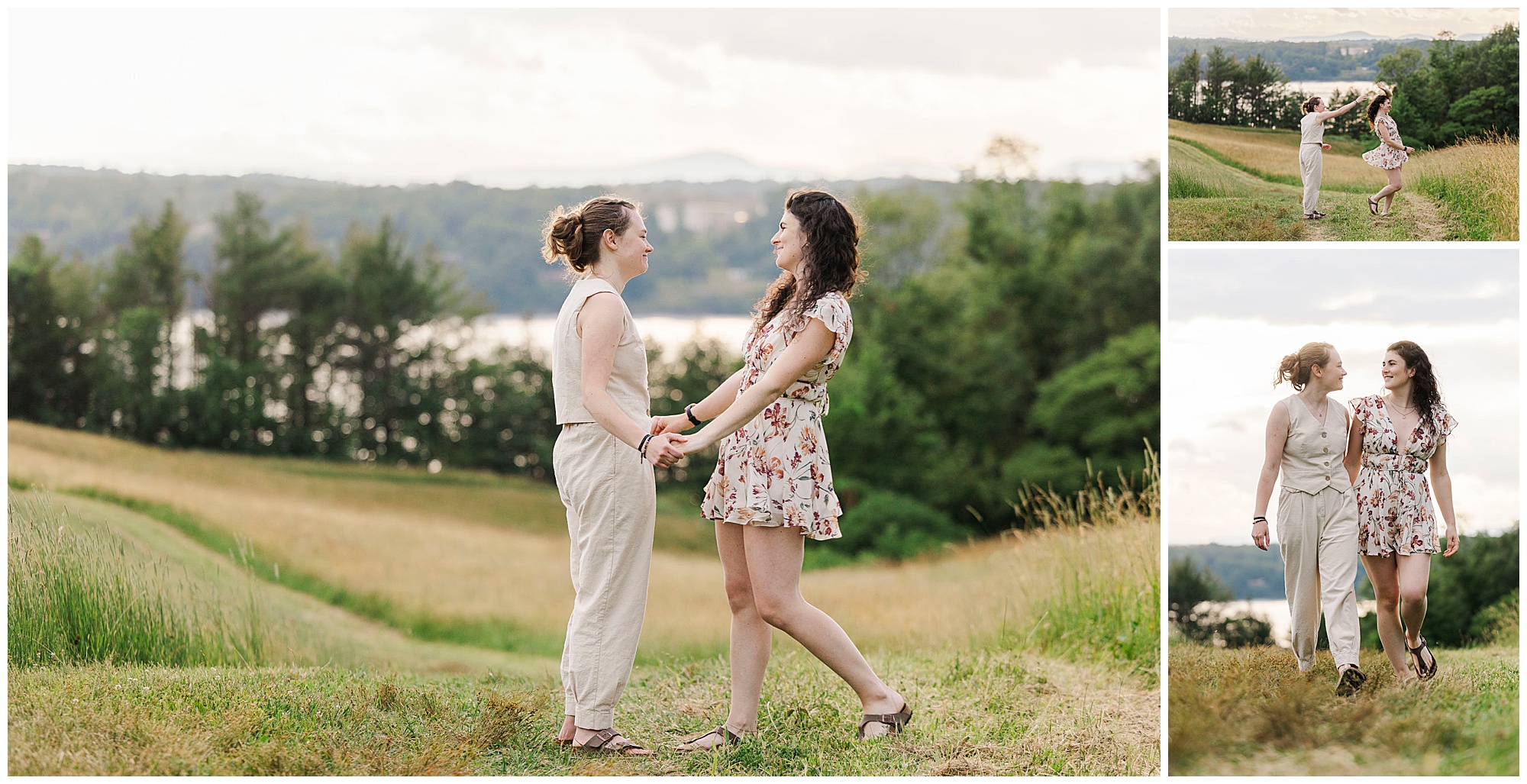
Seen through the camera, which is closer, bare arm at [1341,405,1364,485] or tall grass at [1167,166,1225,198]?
bare arm at [1341,405,1364,485]

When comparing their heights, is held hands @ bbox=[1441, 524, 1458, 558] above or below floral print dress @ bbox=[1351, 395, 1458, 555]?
below

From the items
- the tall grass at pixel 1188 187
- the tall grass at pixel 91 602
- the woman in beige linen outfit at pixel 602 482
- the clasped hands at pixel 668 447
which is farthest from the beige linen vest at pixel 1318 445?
the tall grass at pixel 91 602

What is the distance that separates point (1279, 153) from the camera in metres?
4.48

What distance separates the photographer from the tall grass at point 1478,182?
4.30 m

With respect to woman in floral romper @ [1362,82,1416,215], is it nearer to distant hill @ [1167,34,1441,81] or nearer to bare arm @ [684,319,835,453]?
distant hill @ [1167,34,1441,81]

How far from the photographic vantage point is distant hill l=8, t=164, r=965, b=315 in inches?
1051

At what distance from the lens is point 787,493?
411 cm

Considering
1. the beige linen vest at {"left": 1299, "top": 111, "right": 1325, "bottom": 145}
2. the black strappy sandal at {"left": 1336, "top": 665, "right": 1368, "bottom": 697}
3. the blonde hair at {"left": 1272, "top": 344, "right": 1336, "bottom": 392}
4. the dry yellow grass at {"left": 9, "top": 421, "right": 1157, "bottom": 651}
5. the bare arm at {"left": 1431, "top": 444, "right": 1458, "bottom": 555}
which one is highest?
the beige linen vest at {"left": 1299, "top": 111, "right": 1325, "bottom": 145}

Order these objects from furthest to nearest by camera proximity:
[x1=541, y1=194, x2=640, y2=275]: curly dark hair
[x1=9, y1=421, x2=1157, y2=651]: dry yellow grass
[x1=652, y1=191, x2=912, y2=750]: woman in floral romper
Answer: [x1=9, y1=421, x2=1157, y2=651]: dry yellow grass
[x1=541, y1=194, x2=640, y2=275]: curly dark hair
[x1=652, y1=191, x2=912, y2=750]: woman in floral romper

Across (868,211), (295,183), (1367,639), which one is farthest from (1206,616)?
(295,183)

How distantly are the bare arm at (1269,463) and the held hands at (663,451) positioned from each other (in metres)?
2.20

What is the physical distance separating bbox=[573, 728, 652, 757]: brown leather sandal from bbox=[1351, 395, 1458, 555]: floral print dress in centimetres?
283

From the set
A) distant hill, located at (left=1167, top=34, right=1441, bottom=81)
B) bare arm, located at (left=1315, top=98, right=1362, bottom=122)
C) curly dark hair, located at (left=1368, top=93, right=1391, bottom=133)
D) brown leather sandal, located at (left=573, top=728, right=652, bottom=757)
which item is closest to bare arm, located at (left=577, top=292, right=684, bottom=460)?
brown leather sandal, located at (left=573, top=728, right=652, bottom=757)

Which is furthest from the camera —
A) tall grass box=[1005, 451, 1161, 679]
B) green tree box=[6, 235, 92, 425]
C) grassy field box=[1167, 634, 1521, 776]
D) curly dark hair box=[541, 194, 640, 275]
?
green tree box=[6, 235, 92, 425]
